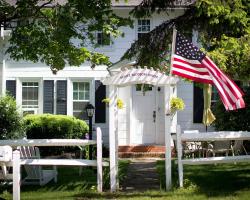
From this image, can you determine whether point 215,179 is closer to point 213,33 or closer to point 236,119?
point 213,33

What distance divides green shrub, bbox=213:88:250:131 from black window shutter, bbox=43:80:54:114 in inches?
241

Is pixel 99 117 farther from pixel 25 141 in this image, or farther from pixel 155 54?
pixel 25 141

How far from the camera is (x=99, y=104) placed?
17.8 metres

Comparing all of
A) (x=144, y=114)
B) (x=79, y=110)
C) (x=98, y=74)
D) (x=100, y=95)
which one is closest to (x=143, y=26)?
(x=98, y=74)

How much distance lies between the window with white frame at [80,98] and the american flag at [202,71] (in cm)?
869

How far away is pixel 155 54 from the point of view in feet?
43.8

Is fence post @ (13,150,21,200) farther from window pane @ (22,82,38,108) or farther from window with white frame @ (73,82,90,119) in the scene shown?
window pane @ (22,82,38,108)

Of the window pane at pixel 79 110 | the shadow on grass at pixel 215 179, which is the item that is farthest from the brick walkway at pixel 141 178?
the window pane at pixel 79 110

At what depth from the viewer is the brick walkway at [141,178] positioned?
9993 mm

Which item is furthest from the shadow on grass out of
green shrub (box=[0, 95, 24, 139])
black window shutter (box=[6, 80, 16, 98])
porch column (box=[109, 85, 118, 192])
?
black window shutter (box=[6, 80, 16, 98])

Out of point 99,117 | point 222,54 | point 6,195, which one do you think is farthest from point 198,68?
point 99,117

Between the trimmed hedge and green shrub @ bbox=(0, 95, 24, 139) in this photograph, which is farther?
the trimmed hedge

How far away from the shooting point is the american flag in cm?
877

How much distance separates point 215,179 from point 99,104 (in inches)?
305
